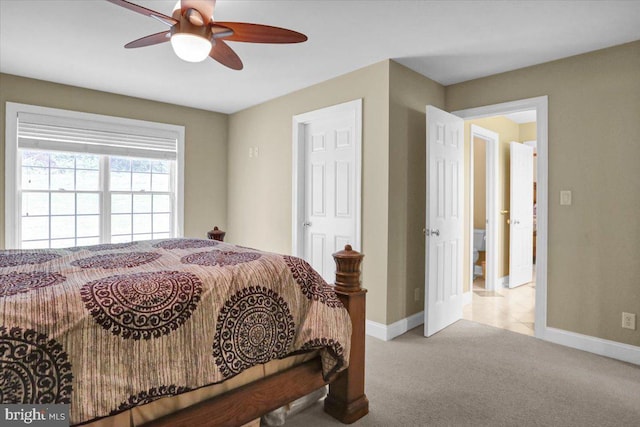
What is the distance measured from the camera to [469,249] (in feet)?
14.1

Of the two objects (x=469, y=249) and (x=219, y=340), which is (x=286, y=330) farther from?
(x=469, y=249)

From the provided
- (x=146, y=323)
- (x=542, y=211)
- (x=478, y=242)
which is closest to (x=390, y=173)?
(x=542, y=211)

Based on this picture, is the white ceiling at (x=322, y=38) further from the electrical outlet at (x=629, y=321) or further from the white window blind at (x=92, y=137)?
the electrical outlet at (x=629, y=321)

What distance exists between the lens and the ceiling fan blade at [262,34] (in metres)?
1.93

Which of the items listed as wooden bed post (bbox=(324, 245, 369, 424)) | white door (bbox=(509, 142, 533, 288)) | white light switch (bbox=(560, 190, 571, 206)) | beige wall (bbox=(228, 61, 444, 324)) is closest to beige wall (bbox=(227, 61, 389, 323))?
beige wall (bbox=(228, 61, 444, 324))

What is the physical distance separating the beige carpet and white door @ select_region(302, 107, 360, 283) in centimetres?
108

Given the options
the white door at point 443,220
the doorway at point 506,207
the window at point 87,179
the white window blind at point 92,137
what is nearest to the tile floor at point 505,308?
the doorway at point 506,207

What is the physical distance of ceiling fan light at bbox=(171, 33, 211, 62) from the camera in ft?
6.03

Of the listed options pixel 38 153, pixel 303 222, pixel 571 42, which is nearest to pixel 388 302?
pixel 303 222

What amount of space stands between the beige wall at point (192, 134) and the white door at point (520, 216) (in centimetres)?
408

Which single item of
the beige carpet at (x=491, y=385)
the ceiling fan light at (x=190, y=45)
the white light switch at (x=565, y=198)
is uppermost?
the ceiling fan light at (x=190, y=45)

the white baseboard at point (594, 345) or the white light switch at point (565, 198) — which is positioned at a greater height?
the white light switch at point (565, 198)

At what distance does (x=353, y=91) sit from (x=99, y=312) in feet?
9.73

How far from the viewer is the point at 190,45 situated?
1863 millimetres
